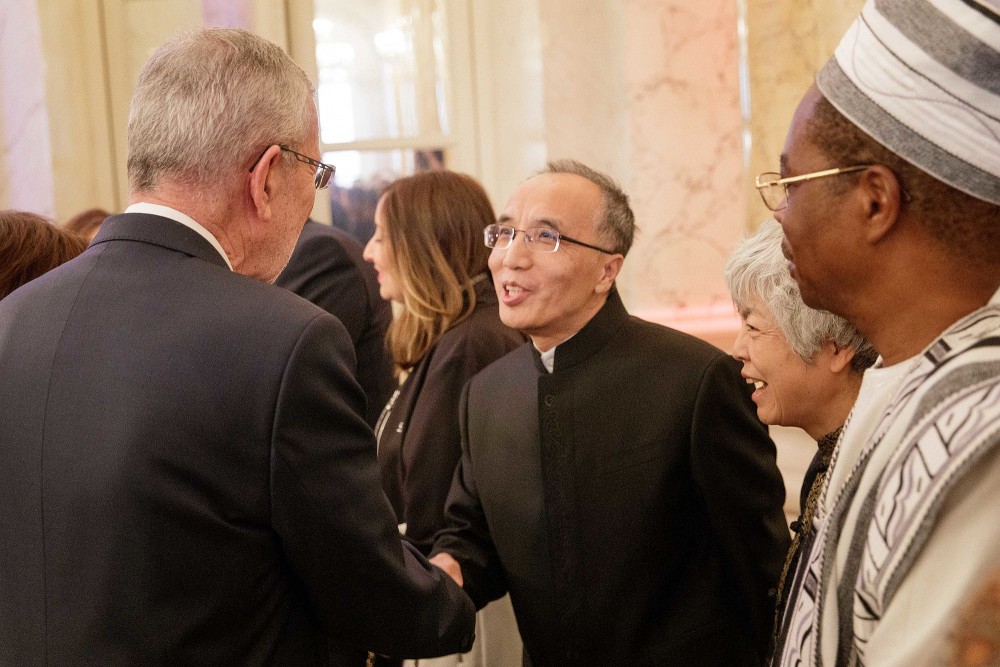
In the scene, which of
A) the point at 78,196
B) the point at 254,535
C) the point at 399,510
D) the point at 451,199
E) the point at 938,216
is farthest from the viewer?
the point at 78,196

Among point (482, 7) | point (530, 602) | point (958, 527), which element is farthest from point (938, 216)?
point (482, 7)

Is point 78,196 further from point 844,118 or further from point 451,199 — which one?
point 844,118

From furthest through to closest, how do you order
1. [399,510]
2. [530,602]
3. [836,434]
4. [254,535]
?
A: [399,510], [530,602], [836,434], [254,535]

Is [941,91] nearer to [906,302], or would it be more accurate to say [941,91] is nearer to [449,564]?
[906,302]

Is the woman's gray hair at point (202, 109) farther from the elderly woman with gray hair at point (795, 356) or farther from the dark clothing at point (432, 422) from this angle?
the dark clothing at point (432, 422)

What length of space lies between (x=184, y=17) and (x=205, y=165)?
15.6 ft

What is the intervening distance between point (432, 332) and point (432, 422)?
40 centimetres

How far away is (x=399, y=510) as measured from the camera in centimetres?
351

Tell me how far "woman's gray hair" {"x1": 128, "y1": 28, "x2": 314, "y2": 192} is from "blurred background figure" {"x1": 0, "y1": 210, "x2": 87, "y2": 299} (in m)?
1.03

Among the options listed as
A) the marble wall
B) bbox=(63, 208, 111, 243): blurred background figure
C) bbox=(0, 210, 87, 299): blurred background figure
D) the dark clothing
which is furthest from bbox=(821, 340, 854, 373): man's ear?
the marble wall

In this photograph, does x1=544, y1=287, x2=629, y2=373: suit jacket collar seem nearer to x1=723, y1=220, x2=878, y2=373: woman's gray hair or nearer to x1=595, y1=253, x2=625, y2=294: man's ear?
x1=595, y1=253, x2=625, y2=294: man's ear

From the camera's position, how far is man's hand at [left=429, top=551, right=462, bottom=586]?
2.64 m

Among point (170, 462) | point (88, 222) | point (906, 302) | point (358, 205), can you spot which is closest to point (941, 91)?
point (906, 302)

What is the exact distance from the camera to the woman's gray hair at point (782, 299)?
7.21ft
